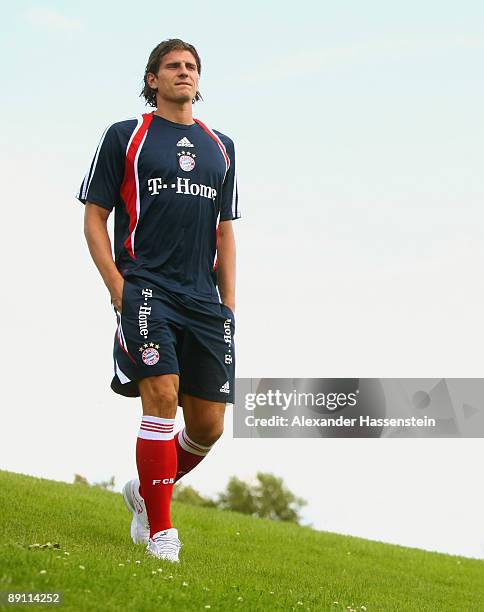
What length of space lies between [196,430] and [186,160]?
2.21 m

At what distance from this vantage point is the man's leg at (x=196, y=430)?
24.3 feet

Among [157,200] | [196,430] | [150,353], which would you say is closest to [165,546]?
[196,430]

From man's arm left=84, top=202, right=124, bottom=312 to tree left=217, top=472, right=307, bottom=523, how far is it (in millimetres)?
34373

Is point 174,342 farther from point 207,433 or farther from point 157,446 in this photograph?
point 207,433

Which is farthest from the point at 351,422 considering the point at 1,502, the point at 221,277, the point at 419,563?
the point at 221,277

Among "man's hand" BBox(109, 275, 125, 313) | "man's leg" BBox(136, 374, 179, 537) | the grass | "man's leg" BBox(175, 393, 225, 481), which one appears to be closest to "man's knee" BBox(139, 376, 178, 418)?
"man's leg" BBox(136, 374, 179, 537)

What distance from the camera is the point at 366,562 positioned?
425 inches

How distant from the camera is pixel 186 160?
7375 mm

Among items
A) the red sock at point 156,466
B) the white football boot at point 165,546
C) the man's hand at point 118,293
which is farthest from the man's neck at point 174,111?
the white football boot at point 165,546

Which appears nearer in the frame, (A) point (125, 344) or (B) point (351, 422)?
(A) point (125, 344)

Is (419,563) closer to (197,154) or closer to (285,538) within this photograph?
(285,538)

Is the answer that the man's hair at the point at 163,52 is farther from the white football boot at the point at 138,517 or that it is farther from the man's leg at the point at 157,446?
the white football boot at the point at 138,517

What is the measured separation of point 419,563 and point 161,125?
684 cm

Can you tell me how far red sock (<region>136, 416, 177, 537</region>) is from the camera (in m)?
6.88
